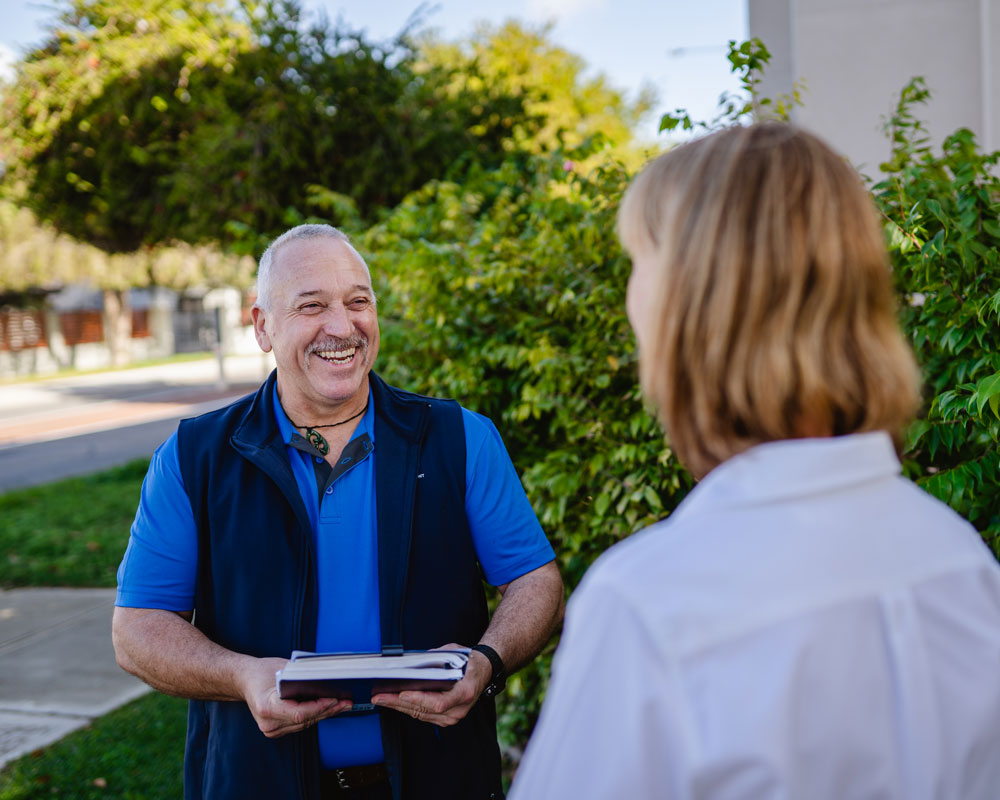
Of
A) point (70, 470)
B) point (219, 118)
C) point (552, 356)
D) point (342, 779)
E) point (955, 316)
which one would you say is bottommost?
point (70, 470)

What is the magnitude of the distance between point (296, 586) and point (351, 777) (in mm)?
456

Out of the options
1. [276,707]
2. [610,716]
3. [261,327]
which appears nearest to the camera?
[610,716]

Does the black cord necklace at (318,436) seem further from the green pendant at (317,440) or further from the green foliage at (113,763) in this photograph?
the green foliage at (113,763)

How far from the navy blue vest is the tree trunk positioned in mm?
36023

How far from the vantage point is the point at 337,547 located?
2109 mm

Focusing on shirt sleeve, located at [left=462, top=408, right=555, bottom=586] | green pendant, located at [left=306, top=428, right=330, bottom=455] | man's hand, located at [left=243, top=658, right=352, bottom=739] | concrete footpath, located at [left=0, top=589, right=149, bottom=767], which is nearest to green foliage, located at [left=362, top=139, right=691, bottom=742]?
shirt sleeve, located at [left=462, top=408, right=555, bottom=586]

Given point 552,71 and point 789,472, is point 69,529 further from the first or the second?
point 552,71

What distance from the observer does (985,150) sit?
4965mm

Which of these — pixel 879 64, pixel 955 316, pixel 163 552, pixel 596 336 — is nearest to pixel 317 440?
pixel 163 552

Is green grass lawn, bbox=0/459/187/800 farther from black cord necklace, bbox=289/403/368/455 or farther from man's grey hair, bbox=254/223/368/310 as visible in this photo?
man's grey hair, bbox=254/223/368/310

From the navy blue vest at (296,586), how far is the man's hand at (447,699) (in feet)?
0.54

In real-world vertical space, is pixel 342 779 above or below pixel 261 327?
below

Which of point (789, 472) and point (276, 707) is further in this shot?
point (276, 707)

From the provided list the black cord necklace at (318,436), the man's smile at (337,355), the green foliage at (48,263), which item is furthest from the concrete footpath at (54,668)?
the green foliage at (48,263)
